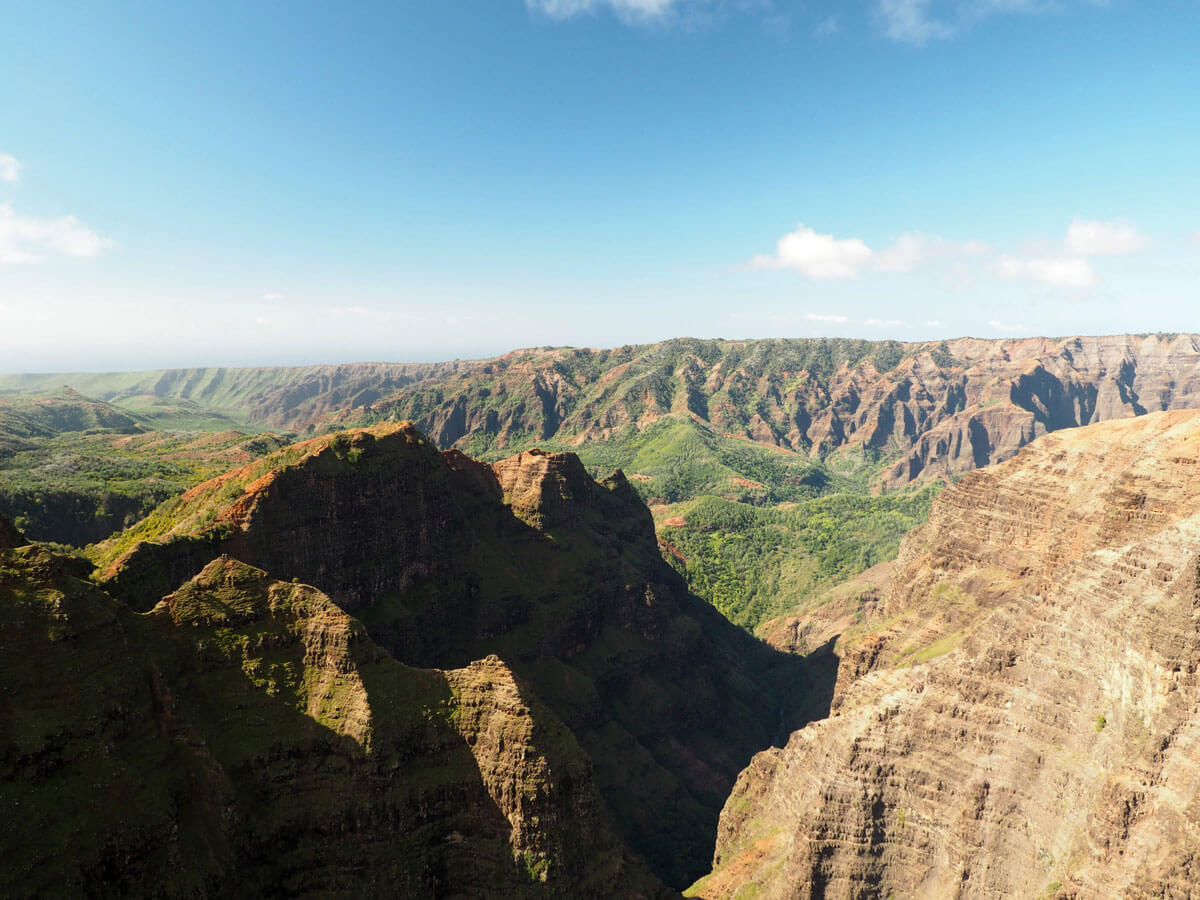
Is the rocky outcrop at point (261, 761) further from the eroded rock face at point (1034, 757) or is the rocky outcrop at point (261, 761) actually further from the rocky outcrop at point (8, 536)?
the eroded rock face at point (1034, 757)

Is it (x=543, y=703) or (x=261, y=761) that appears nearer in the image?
(x=261, y=761)

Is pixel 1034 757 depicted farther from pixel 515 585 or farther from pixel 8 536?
pixel 8 536

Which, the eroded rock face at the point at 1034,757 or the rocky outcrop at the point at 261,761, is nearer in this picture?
the rocky outcrop at the point at 261,761

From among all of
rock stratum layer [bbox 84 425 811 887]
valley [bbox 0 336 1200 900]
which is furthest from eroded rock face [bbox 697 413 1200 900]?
rock stratum layer [bbox 84 425 811 887]

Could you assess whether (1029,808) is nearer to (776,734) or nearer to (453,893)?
(453,893)

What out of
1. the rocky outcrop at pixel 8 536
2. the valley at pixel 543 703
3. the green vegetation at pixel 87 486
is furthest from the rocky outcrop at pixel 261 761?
the green vegetation at pixel 87 486

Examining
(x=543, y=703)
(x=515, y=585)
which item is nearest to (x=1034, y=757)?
(x=543, y=703)

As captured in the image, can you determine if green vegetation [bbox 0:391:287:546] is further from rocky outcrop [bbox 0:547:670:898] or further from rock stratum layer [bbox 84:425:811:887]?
rocky outcrop [bbox 0:547:670:898]

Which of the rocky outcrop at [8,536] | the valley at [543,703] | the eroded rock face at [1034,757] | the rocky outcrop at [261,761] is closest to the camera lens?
the rocky outcrop at [261,761]

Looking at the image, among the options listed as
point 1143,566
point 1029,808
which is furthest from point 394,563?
point 1143,566
